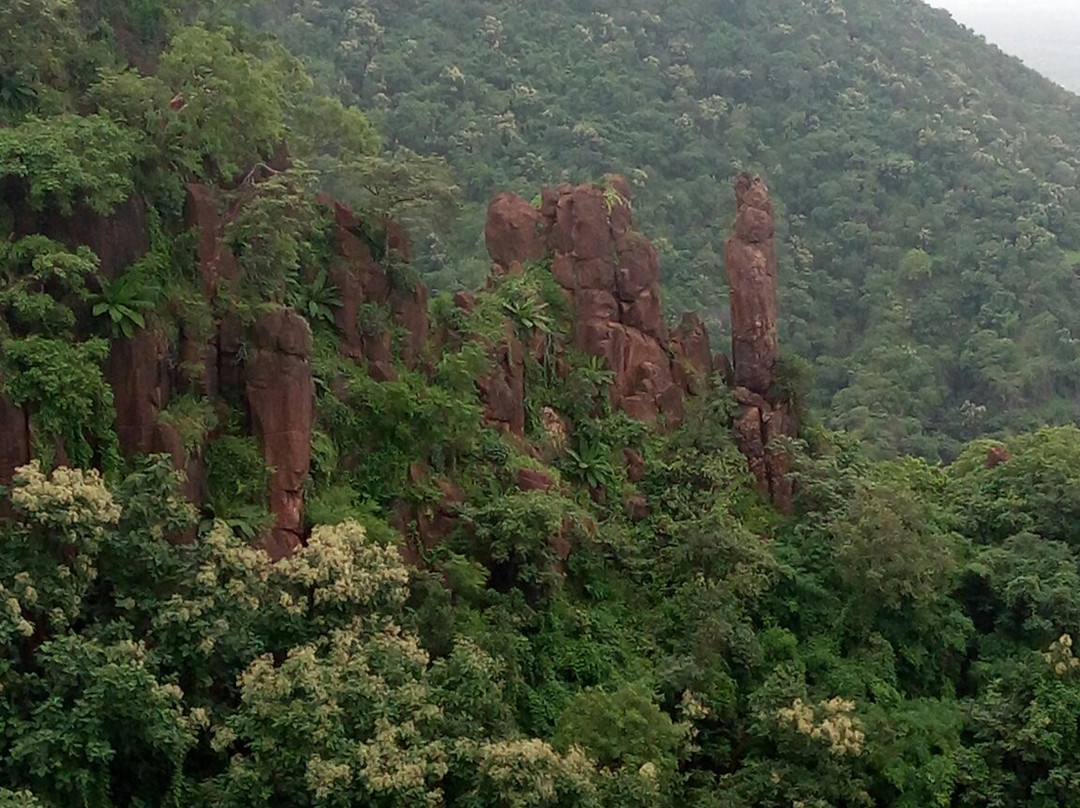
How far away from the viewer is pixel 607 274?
66.5 ft

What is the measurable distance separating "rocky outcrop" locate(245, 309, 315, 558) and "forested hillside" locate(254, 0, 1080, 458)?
59.6 feet

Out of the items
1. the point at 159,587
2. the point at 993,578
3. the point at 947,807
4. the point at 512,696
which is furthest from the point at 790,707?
the point at 159,587

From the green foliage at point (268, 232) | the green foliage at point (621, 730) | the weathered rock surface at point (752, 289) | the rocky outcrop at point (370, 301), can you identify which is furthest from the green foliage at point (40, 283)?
the weathered rock surface at point (752, 289)

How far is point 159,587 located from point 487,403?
6643 millimetres

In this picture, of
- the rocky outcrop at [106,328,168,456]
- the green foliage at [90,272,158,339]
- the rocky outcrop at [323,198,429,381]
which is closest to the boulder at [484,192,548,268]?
the rocky outcrop at [323,198,429,381]

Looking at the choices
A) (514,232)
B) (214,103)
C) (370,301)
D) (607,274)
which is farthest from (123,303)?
(607,274)

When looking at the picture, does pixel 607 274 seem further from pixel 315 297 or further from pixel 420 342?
pixel 315 297

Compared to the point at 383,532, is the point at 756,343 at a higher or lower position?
higher

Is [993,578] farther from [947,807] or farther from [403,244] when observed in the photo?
[403,244]

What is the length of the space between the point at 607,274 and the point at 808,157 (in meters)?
26.7

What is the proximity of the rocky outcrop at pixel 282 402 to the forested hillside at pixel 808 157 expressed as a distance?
18.2 metres

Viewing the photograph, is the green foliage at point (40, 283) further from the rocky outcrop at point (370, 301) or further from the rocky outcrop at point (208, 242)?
the rocky outcrop at point (370, 301)

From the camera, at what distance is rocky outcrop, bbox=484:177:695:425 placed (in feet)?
65.4

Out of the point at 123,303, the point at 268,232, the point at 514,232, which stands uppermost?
the point at 514,232
